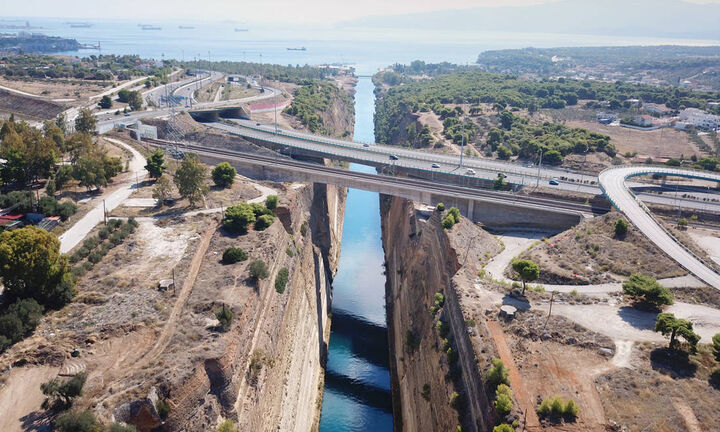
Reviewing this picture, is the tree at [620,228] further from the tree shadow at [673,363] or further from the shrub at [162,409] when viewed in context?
the shrub at [162,409]

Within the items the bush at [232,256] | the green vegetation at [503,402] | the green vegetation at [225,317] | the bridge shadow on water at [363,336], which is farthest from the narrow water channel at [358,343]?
the green vegetation at [503,402]

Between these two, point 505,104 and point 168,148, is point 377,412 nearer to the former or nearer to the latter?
point 168,148

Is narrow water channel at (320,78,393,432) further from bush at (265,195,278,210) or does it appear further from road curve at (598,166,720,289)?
road curve at (598,166,720,289)

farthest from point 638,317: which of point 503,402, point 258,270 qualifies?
point 258,270

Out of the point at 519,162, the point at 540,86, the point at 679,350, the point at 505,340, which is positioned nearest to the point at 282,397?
the point at 505,340

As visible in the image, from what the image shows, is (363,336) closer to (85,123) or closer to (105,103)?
(85,123)

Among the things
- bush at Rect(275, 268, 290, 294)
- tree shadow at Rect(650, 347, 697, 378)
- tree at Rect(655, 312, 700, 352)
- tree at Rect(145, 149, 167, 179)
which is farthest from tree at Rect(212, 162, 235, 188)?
tree shadow at Rect(650, 347, 697, 378)
